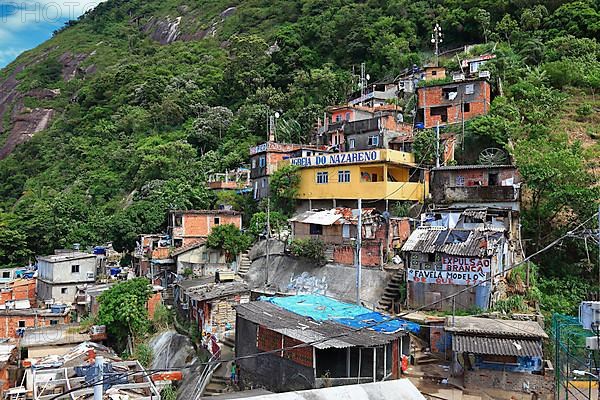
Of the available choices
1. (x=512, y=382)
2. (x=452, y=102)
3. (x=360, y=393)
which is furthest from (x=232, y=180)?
(x=360, y=393)

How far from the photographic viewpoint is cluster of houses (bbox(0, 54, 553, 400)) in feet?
43.7

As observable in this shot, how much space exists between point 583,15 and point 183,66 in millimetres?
45000

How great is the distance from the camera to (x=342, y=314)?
46.9ft

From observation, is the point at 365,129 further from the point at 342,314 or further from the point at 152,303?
the point at 342,314

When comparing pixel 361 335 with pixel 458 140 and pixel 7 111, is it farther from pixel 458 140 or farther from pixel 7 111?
pixel 7 111

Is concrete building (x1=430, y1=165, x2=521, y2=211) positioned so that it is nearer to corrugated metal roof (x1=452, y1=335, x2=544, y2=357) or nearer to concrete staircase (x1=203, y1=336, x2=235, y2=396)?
corrugated metal roof (x1=452, y1=335, x2=544, y2=357)

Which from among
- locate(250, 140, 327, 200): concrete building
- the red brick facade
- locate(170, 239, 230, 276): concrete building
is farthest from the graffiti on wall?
the red brick facade

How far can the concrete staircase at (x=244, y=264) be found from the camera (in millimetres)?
24219

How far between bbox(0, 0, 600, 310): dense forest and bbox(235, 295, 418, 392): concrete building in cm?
948

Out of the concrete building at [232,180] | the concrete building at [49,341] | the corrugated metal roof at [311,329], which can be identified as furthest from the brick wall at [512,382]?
the concrete building at [232,180]

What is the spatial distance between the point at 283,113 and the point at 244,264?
20.8 meters

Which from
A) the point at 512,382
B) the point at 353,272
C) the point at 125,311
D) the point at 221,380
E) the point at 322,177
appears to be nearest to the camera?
the point at 512,382

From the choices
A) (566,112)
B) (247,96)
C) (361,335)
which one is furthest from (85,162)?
(361,335)

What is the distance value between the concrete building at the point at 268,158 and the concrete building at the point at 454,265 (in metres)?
Result: 13.7
